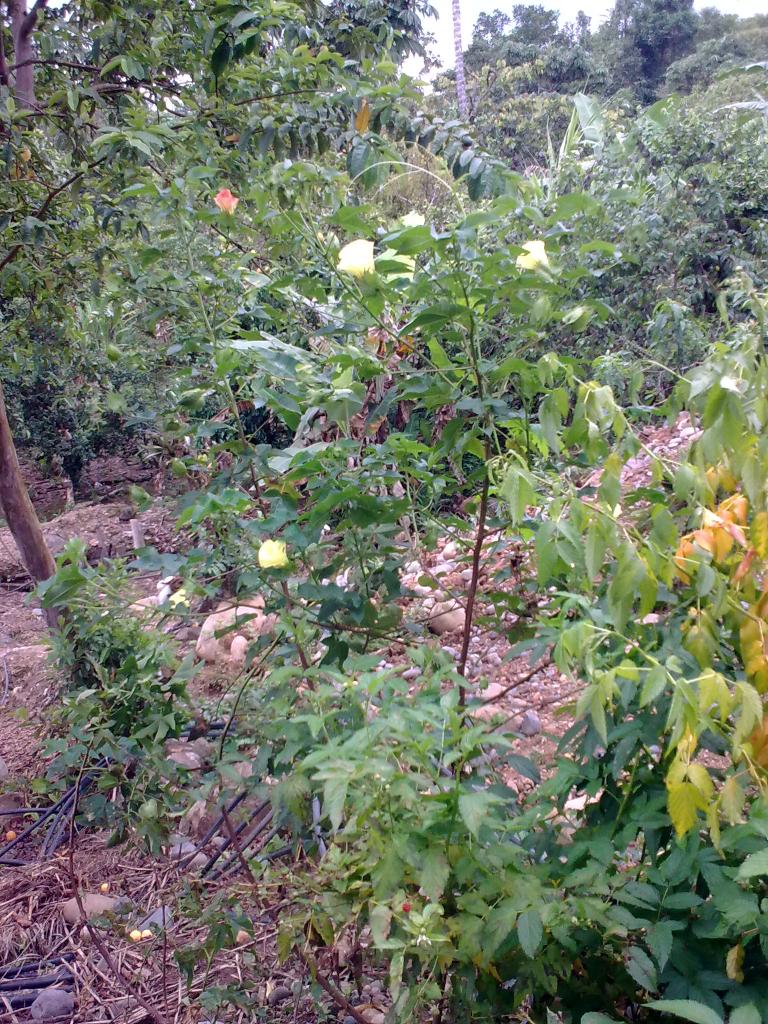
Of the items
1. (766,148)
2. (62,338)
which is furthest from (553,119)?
(62,338)

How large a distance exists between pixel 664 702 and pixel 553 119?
13.0 m

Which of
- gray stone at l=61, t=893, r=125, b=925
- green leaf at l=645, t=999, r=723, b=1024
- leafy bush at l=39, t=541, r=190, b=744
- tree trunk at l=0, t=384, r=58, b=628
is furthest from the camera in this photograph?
tree trunk at l=0, t=384, r=58, b=628

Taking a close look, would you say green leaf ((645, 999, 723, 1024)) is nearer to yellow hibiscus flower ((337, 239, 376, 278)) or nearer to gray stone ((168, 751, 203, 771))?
yellow hibiscus flower ((337, 239, 376, 278))

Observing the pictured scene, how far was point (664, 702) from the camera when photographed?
97 centimetres

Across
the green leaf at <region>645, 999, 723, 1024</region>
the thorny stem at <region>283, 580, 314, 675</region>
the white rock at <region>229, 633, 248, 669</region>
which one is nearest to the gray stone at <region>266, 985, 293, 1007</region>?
the thorny stem at <region>283, 580, 314, 675</region>

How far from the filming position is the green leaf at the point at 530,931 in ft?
2.77

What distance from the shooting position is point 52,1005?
177 cm

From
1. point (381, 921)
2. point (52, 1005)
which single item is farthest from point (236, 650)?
point (381, 921)

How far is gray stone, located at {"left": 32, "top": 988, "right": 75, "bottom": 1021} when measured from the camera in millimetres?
1751

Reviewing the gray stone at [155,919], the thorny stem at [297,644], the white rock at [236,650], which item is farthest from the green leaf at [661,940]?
the white rock at [236,650]

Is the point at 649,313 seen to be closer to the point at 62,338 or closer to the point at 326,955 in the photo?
the point at 62,338

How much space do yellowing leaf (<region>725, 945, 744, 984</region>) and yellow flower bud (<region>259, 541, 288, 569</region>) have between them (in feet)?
2.45

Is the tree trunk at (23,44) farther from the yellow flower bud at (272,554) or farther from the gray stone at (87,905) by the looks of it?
the gray stone at (87,905)

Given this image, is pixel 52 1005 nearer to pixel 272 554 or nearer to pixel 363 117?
pixel 272 554
